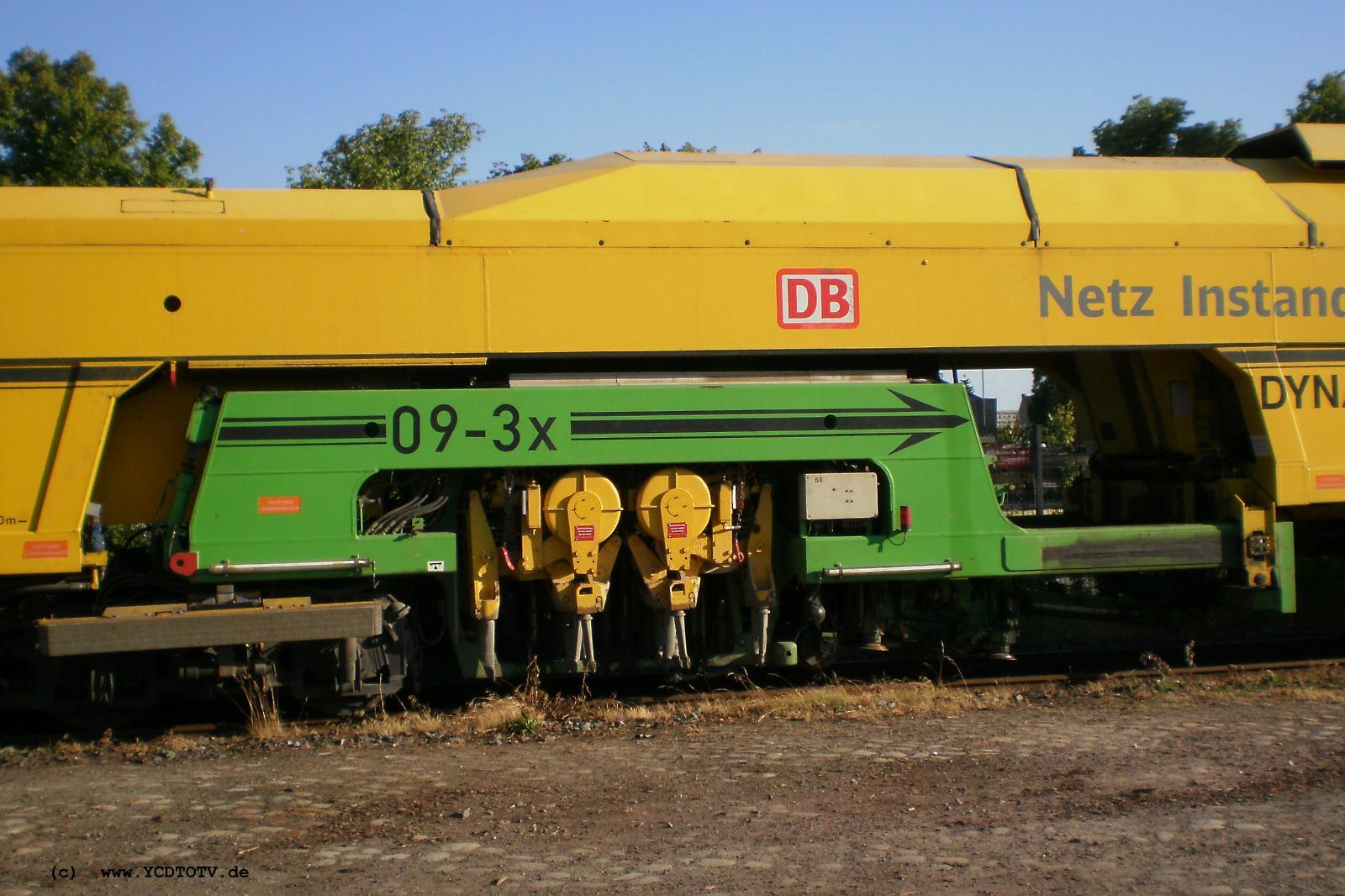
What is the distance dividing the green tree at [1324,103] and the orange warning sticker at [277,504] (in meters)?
17.2

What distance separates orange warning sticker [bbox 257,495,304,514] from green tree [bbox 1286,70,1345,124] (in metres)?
17.2

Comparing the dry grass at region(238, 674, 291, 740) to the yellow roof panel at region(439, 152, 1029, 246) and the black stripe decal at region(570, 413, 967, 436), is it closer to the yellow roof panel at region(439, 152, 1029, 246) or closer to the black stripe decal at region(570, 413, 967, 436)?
the black stripe decal at region(570, 413, 967, 436)

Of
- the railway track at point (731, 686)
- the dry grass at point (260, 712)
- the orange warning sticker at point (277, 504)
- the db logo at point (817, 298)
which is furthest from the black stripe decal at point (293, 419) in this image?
the db logo at point (817, 298)

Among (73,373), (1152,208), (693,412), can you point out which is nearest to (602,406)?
(693,412)

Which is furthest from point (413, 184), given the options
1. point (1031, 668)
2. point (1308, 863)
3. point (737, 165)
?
point (1308, 863)

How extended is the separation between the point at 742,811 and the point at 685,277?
11.0 ft

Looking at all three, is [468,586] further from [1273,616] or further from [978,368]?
[1273,616]

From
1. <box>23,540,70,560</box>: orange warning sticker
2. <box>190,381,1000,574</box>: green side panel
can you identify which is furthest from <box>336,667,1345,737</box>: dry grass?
<box>23,540,70,560</box>: orange warning sticker

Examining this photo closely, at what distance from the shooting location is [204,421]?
6703mm

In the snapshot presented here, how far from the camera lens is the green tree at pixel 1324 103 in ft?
58.5

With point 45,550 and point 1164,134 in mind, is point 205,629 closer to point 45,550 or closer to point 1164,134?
point 45,550

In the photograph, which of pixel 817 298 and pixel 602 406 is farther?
pixel 817 298

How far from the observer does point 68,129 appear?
1975 centimetres

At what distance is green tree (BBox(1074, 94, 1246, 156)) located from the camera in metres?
17.9
